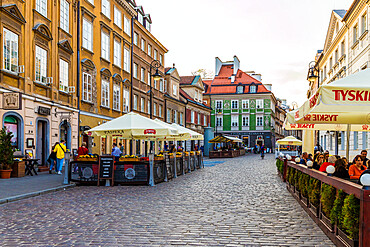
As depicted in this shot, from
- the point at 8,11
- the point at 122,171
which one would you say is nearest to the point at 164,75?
the point at 8,11

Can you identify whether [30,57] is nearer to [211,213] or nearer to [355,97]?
[211,213]

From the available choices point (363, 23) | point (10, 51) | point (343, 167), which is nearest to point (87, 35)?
point (10, 51)

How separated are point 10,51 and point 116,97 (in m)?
15.0

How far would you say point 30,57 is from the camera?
66.3ft

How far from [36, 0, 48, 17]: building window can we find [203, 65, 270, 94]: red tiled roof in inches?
2282

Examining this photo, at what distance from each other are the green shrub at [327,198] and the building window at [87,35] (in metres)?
22.6

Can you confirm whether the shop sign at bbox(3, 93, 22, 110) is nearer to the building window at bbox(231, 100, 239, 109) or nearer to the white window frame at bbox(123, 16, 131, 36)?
the white window frame at bbox(123, 16, 131, 36)

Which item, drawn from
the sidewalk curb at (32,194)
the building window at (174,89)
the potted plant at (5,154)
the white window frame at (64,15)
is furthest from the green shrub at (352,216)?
the building window at (174,89)

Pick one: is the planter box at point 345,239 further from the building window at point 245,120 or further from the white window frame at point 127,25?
the building window at point 245,120

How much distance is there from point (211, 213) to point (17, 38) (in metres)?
14.2

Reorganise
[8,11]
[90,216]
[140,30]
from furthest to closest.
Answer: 1. [140,30]
2. [8,11]
3. [90,216]

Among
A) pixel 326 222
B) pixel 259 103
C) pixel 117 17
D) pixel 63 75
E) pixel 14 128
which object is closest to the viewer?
pixel 326 222

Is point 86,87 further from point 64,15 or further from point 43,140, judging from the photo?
point 43,140

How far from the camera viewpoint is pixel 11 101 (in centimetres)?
1722
